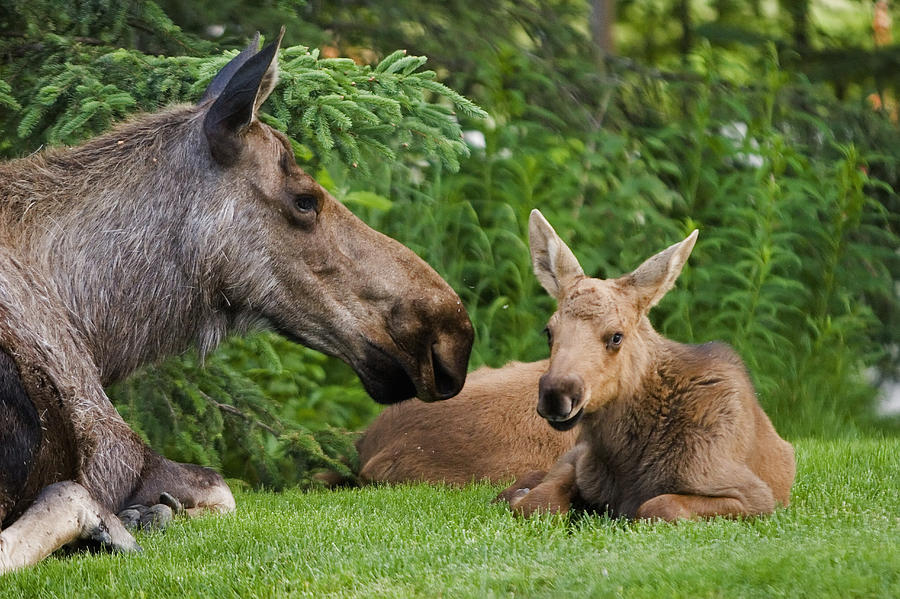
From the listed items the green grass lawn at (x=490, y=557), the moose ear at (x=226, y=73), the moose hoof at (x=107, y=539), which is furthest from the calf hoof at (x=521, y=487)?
the moose ear at (x=226, y=73)

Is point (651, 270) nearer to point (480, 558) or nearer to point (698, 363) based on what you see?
point (698, 363)

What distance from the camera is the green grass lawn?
14.3ft

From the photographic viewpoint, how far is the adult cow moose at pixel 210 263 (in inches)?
240

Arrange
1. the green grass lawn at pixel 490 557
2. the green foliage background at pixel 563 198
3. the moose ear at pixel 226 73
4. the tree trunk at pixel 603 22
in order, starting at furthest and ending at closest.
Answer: the tree trunk at pixel 603 22 → the green foliage background at pixel 563 198 → the moose ear at pixel 226 73 → the green grass lawn at pixel 490 557

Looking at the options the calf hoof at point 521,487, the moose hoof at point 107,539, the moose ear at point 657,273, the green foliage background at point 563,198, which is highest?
the moose ear at point 657,273

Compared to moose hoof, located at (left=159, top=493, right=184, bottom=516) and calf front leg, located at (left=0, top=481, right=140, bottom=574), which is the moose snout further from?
calf front leg, located at (left=0, top=481, right=140, bottom=574)

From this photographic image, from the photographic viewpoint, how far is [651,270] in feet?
20.0

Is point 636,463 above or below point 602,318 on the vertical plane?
below

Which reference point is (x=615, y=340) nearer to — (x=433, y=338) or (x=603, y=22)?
(x=433, y=338)

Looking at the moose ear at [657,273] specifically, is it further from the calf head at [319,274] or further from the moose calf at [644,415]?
the calf head at [319,274]

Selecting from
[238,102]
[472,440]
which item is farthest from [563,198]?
[238,102]

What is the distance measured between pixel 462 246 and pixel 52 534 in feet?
19.8

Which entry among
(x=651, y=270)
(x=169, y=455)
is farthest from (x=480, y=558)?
(x=169, y=455)

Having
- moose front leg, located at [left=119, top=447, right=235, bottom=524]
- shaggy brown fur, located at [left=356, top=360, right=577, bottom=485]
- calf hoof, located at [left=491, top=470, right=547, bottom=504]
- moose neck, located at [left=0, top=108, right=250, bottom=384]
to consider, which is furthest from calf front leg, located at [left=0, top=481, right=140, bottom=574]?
shaggy brown fur, located at [left=356, top=360, right=577, bottom=485]
